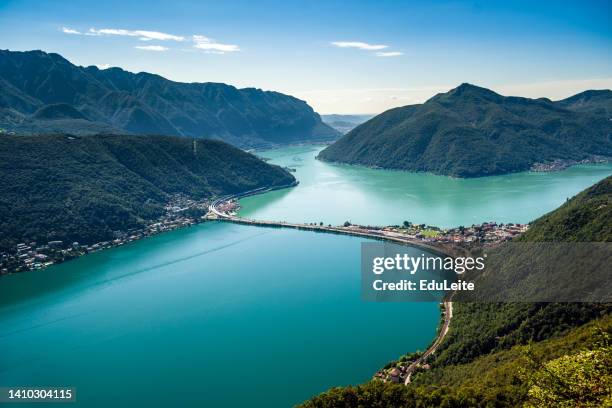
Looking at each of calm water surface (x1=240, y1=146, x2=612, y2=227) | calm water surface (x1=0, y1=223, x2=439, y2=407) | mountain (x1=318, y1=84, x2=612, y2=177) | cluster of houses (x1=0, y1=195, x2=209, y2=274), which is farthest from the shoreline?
calm water surface (x1=0, y1=223, x2=439, y2=407)

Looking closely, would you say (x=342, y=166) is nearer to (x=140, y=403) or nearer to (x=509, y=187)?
(x=509, y=187)

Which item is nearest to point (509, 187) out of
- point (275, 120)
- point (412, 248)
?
point (412, 248)

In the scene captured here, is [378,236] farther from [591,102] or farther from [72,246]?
[591,102]

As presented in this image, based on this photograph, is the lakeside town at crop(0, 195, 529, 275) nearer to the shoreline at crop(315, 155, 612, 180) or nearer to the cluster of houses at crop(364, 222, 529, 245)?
the cluster of houses at crop(364, 222, 529, 245)

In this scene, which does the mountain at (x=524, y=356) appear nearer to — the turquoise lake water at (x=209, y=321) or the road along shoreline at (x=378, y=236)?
the road along shoreline at (x=378, y=236)

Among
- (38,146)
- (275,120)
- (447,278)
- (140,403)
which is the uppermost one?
(275,120)
